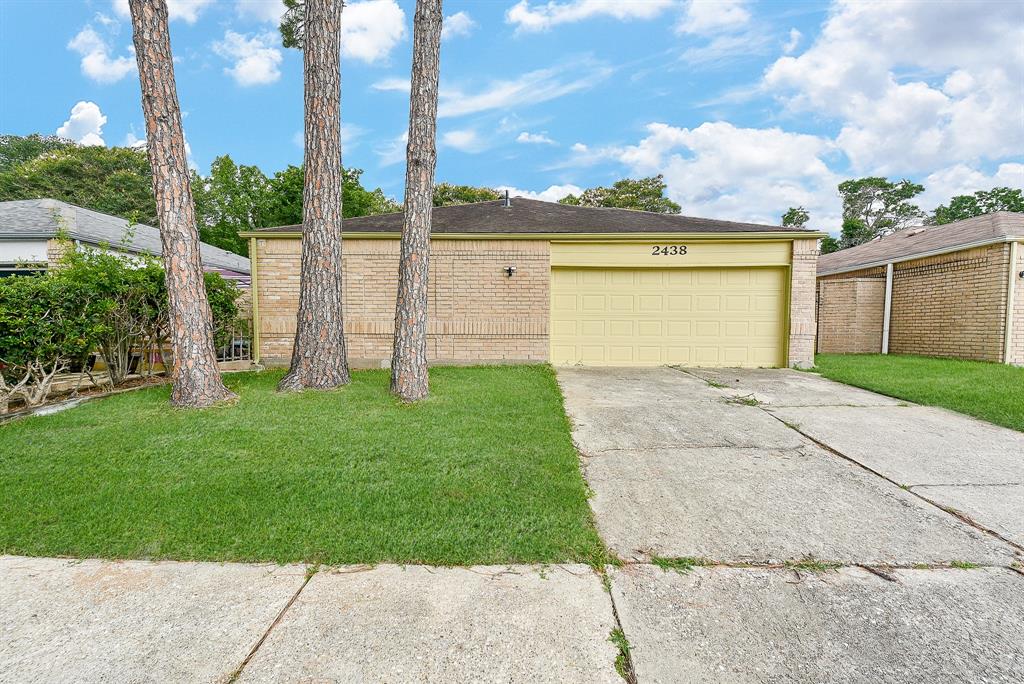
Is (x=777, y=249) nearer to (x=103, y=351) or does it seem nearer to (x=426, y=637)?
(x=426, y=637)

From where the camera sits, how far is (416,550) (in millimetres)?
2402

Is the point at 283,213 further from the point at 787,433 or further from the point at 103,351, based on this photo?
the point at 787,433

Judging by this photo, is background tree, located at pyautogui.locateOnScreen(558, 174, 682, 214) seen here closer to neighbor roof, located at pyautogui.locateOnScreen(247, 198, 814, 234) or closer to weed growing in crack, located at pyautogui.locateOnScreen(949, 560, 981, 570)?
neighbor roof, located at pyautogui.locateOnScreen(247, 198, 814, 234)

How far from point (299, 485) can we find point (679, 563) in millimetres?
2542

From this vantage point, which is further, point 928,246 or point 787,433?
point 928,246

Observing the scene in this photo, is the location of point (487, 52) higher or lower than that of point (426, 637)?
higher

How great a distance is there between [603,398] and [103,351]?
23.5 feet

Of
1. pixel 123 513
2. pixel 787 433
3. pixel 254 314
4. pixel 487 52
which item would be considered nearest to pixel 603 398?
pixel 787 433

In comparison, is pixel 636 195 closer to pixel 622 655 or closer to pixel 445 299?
pixel 445 299

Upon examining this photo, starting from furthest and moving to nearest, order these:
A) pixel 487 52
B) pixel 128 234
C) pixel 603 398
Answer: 1. pixel 487 52
2. pixel 128 234
3. pixel 603 398

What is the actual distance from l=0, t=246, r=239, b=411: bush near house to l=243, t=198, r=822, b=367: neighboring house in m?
1.99

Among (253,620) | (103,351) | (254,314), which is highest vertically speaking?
(254,314)

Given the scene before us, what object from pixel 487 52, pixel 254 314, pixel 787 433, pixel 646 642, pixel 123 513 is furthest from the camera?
pixel 487 52

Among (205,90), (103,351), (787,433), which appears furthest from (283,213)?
(787,433)
